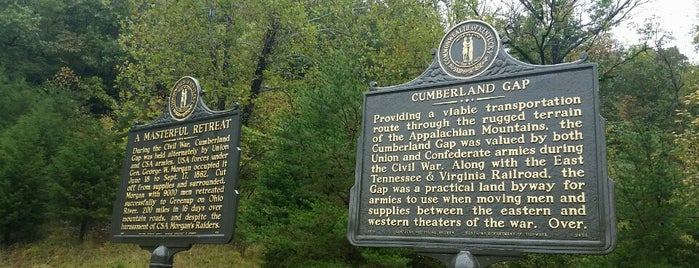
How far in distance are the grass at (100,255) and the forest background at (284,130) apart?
2.6 inches

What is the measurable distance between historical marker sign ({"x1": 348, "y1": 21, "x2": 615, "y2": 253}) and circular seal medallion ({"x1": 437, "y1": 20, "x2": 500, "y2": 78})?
0.01 meters

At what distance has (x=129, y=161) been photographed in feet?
31.1

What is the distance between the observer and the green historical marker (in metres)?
7.91

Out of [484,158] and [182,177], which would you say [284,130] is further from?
[484,158]

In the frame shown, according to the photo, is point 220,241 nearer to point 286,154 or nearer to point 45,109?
point 286,154

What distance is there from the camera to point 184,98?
365 inches

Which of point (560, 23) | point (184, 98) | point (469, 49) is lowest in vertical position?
point (184, 98)

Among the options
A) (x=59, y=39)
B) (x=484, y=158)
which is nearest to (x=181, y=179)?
(x=484, y=158)

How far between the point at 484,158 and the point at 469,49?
1521 mm

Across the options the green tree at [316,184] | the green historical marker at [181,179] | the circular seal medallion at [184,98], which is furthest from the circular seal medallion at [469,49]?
the green tree at [316,184]

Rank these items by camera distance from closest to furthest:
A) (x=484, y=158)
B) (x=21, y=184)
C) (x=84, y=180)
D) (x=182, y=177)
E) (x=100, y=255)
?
(x=484, y=158) → (x=182, y=177) → (x=100, y=255) → (x=84, y=180) → (x=21, y=184)

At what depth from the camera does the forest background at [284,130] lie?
11.9 metres

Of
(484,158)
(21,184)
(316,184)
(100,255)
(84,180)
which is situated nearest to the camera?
(484,158)

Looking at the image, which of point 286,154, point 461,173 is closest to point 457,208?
point 461,173
